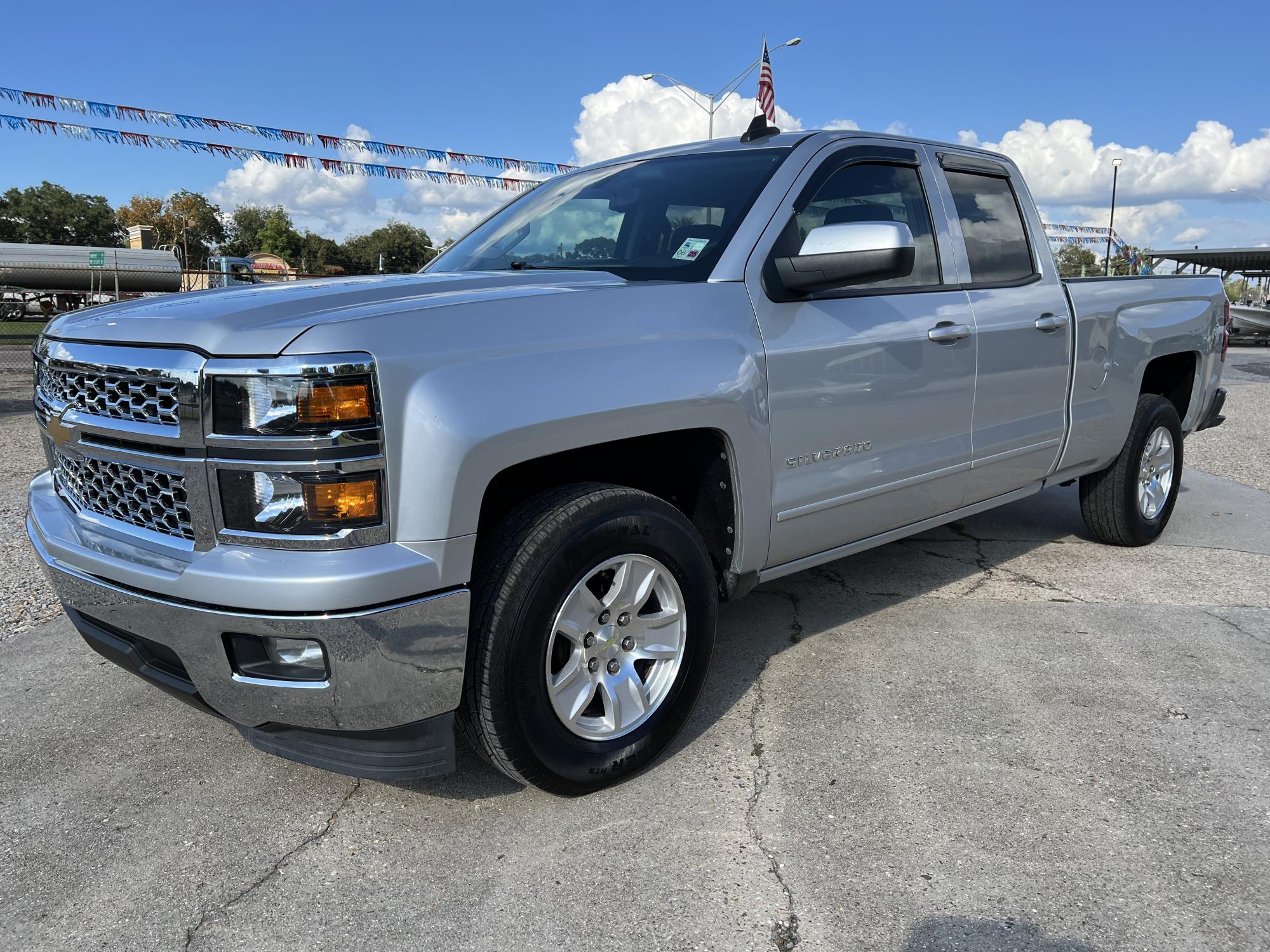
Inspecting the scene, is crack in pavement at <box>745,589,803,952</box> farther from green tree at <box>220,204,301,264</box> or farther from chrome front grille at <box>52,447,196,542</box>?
green tree at <box>220,204,301,264</box>

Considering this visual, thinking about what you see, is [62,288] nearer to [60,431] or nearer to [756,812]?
[60,431]

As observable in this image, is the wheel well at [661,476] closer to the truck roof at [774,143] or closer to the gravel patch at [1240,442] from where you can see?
the truck roof at [774,143]

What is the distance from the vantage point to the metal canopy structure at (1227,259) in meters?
49.5

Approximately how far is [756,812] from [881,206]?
2233 millimetres

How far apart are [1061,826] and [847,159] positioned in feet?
7.53

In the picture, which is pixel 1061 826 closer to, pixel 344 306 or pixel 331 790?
pixel 331 790

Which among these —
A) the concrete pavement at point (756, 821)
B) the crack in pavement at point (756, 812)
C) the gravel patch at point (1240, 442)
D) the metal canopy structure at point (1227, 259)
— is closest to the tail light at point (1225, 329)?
the gravel patch at point (1240, 442)

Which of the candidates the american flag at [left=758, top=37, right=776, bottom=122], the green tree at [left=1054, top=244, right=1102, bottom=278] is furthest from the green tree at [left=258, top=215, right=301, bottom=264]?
the american flag at [left=758, top=37, right=776, bottom=122]

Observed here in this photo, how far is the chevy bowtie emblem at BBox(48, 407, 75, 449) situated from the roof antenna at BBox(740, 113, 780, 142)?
2.47 m

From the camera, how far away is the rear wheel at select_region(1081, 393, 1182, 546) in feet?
16.2

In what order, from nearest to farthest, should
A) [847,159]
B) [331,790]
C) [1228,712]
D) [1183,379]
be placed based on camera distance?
[331,790] < [1228,712] < [847,159] < [1183,379]

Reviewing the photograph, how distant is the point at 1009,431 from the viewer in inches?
157

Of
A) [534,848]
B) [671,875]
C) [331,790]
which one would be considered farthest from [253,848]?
[671,875]

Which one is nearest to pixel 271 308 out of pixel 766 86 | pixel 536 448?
pixel 536 448
